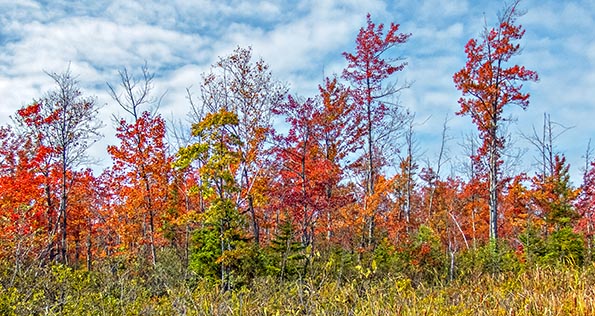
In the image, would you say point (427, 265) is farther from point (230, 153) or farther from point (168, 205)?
point (168, 205)

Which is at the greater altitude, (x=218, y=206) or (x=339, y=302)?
(x=218, y=206)

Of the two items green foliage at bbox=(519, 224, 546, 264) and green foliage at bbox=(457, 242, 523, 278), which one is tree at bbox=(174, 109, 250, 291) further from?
green foliage at bbox=(519, 224, 546, 264)

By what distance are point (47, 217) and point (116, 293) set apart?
12295 mm

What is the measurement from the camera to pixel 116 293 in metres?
8.26

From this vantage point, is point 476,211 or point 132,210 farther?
point 476,211

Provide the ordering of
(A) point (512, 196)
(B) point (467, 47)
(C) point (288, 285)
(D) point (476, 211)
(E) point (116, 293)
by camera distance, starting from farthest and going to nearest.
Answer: (D) point (476, 211)
(A) point (512, 196)
(B) point (467, 47)
(C) point (288, 285)
(E) point (116, 293)

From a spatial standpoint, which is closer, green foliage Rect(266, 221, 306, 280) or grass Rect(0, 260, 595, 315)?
grass Rect(0, 260, 595, 315)

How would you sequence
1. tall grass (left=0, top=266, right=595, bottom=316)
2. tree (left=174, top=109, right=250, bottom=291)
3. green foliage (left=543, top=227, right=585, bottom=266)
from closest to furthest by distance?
tall grass (left=0, top=266, right=595, bottom=316), tree (left=174, top=109, right=250, bottom=291), green foliage (left=543, top=227, right=585, bottom=266)

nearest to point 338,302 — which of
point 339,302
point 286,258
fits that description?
point 339,302

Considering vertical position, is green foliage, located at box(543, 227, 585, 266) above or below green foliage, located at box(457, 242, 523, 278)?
above

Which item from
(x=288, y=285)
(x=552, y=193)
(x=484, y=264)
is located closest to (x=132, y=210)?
(x=288, y=285)

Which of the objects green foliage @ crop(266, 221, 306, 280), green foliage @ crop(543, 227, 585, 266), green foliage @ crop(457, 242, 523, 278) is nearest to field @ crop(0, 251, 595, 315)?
green foliage @ crop(266, 221, 306, 280)

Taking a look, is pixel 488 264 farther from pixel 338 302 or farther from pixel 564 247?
pixel 338 302

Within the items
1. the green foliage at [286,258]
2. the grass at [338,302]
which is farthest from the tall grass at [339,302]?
the green foliage at [286,258]
